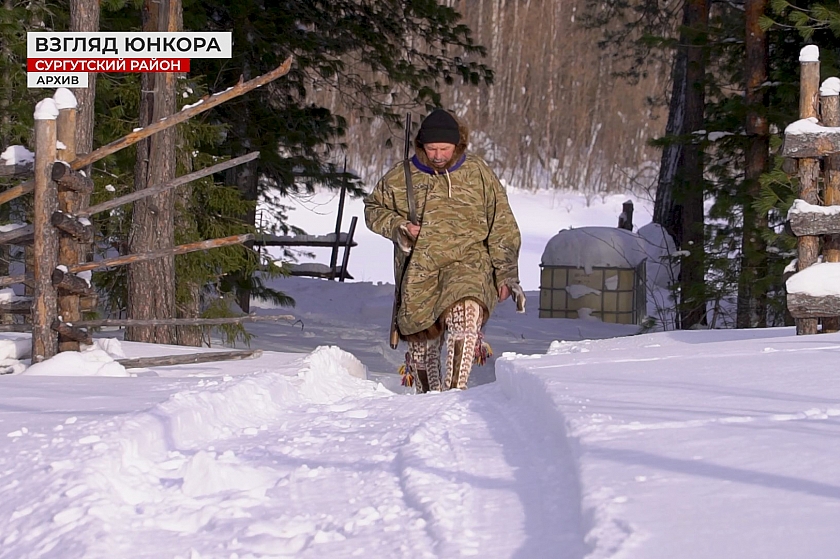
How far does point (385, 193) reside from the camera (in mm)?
6453

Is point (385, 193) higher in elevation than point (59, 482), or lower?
higher

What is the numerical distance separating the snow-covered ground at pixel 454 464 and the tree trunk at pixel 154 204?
4170 millimetres

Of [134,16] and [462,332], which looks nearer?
[462,332]

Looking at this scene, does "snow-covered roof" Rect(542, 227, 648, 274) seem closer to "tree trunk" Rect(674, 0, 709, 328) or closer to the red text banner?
"tree trunk" Rect(674, 0, 709, 328)

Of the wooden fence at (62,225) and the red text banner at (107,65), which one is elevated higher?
the red text banner at (107,65)

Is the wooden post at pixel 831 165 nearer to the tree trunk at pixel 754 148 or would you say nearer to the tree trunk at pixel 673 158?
the tree trunk at pixel 754 148

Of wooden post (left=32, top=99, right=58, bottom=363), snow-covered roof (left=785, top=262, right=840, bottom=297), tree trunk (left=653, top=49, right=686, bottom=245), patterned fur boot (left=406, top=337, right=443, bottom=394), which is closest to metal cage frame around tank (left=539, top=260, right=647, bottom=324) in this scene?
tree trunk (left=653, top=49, right=686, bottom=245)

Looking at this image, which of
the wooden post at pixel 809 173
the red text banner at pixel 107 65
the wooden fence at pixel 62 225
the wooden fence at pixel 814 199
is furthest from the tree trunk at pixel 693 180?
the wooden fence at pixel 62 225

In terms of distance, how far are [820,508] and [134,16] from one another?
1004 centimetres

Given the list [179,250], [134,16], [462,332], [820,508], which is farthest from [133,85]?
[820,508]

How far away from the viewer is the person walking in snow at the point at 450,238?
6250 mm

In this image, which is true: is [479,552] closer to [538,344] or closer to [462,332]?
[462,332]

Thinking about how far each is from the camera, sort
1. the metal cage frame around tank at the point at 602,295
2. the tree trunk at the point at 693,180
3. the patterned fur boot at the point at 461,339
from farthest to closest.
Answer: the metal cage frame around tank at the point at 602,295 < the tree trunk at the point at 693,180 < the patterned fur boot at the point at 461,339

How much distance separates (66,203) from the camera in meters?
6.26
